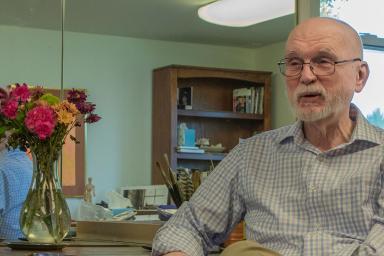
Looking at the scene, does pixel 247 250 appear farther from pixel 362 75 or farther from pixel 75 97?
pixel 75 97

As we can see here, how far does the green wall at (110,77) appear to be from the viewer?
8.80ft

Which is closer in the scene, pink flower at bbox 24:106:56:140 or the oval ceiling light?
pink flower at bbox 24:106:56:140

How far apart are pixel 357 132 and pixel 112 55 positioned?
1.30 m

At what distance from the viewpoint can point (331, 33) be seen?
176cm

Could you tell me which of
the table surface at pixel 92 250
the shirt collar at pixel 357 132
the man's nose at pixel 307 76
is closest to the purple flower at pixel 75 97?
the table surface at pixel 92 250

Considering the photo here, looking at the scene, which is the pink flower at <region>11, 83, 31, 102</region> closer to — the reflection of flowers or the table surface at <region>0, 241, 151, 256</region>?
the reflection of flowers

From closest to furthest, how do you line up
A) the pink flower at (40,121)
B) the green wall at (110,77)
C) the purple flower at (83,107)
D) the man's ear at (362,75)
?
1. the man's ear at (362,75)
2. the pink flower at (40,121)
3. the purple flower at (83,107)
4. the green wall at (110,77)

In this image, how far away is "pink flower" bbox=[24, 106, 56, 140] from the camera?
6.63 ft

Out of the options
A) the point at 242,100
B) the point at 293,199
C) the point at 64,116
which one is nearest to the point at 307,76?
the point at 293,199

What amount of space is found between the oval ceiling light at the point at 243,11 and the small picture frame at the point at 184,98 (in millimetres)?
318

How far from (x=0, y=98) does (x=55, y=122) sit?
19cm

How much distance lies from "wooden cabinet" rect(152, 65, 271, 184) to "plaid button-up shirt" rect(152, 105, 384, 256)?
805 millimetres

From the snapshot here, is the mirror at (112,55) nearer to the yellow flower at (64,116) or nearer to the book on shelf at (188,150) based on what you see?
the book on shelf at (188,150)

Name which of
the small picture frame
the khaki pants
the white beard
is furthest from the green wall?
the khaki pants
